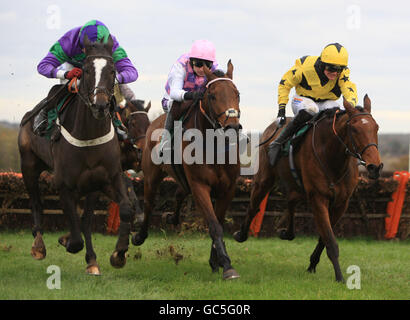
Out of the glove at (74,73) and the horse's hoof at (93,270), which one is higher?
the glove at (74,73)

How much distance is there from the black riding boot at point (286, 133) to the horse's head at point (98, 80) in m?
2.76

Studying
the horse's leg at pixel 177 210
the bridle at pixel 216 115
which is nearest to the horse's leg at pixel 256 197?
the horse's leg at pixel 177 210

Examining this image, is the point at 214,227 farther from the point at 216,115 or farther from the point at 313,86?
the point at 313,86

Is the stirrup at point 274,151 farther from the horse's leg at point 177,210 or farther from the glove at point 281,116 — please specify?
the horse's leg at point 177,210

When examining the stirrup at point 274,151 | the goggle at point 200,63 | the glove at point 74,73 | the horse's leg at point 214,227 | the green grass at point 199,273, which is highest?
the goggle at point 200,63

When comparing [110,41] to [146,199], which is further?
[146,199]

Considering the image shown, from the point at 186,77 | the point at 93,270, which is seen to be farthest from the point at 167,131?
the point at 93,270

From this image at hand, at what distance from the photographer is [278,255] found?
34.8 feet

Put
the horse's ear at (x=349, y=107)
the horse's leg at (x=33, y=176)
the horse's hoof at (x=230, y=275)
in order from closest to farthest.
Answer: the horse's hoof at (x=230, y=275) < the horse's ear at (x=349, y=107) < the horse's leg at (x=33, y=176)

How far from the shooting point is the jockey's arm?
27.5 feet

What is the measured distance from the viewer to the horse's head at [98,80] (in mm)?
6520
